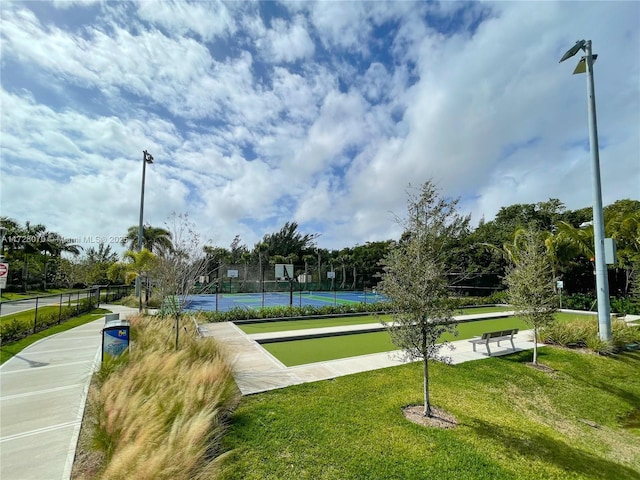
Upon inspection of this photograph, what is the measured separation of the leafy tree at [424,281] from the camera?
510 centimetres

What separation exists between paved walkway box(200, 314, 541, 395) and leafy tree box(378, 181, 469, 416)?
1991 millimetres

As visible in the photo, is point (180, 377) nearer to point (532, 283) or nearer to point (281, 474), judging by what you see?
point (281, 474)

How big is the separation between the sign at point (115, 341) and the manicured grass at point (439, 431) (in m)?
3.10

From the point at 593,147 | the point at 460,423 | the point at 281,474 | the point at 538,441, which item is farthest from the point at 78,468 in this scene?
the point at 593,147

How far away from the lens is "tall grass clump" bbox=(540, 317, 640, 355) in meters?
9.74

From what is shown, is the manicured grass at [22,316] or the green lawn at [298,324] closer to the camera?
the manicured grass at [22,316]

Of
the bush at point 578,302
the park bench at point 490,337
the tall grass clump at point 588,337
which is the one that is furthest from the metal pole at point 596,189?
Result: the bush at point 578,302

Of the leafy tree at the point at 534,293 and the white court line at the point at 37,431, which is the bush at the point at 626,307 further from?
the white court line at the point at 37,431

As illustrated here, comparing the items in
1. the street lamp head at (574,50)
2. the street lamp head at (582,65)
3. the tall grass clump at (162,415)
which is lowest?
→ the tall grass clump at (162,415)

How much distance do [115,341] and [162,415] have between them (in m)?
3.56

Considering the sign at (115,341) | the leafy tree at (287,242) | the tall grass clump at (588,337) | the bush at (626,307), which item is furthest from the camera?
the leafy tree at (287,242)

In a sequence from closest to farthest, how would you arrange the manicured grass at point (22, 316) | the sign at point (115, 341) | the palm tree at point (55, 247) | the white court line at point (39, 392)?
the white court line at point (39, 392), the sign at point (115, 341), the manicured grass at point (22, 316), the palm tree at point (55, 247)

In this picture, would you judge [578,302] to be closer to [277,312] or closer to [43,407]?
[277,312]

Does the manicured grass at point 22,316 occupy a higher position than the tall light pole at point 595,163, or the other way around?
the tall light pole at point 595,163
